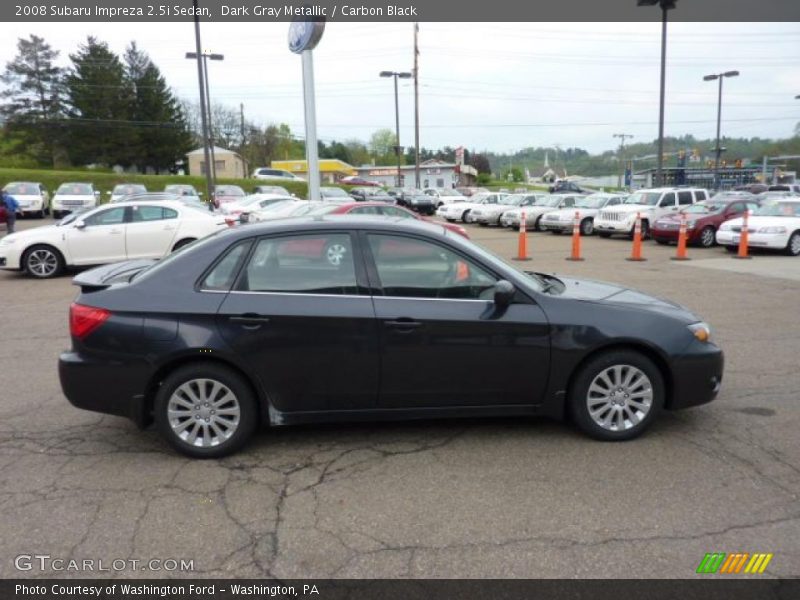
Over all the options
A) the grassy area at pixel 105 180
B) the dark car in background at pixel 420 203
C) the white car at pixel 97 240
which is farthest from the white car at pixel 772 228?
the grassy area at pixel 105 180

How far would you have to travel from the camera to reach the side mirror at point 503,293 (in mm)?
4062

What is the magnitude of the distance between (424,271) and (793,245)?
14900 millimetres

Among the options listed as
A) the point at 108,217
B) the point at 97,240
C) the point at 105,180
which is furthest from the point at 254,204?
the point at 105,180

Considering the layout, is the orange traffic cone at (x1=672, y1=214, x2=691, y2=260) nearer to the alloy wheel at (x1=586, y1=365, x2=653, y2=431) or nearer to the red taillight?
the alloy wheel at (x1=586, y1=365, x2=653, y2=431)

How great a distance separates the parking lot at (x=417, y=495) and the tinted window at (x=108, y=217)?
751cm

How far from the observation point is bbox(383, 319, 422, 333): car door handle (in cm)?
403

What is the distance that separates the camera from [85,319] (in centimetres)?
406

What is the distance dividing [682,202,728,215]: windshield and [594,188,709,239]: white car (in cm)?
102

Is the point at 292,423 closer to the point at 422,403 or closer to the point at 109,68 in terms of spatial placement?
the point at 422,403

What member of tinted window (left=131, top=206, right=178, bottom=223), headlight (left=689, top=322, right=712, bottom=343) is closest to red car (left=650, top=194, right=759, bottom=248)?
tinted window (left=131, top=206, right=178, bottom=223)

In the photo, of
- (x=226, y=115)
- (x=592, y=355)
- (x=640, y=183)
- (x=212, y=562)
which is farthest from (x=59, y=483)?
(x=226, y=115)

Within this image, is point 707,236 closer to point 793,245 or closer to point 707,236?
point 707,236

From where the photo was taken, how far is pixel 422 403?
4168mm
